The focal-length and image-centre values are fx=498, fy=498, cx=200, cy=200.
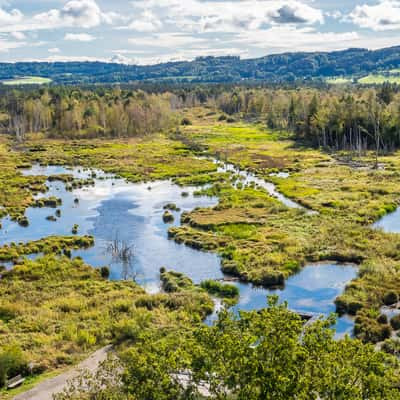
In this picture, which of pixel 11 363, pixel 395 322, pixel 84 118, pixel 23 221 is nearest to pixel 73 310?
pixel 11 363

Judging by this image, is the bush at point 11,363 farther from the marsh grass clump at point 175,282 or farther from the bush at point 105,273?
the bush at point 105,273

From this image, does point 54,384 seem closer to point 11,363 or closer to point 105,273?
point 11,363

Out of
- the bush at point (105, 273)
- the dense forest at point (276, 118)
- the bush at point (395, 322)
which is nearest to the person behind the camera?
the bush at point (395, 322)

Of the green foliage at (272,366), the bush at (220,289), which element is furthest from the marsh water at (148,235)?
the green foliage at (272,366)

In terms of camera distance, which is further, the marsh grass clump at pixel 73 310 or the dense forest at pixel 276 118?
the dense forest at pixel 276 118

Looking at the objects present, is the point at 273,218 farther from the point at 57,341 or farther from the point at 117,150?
the point at 117,150
